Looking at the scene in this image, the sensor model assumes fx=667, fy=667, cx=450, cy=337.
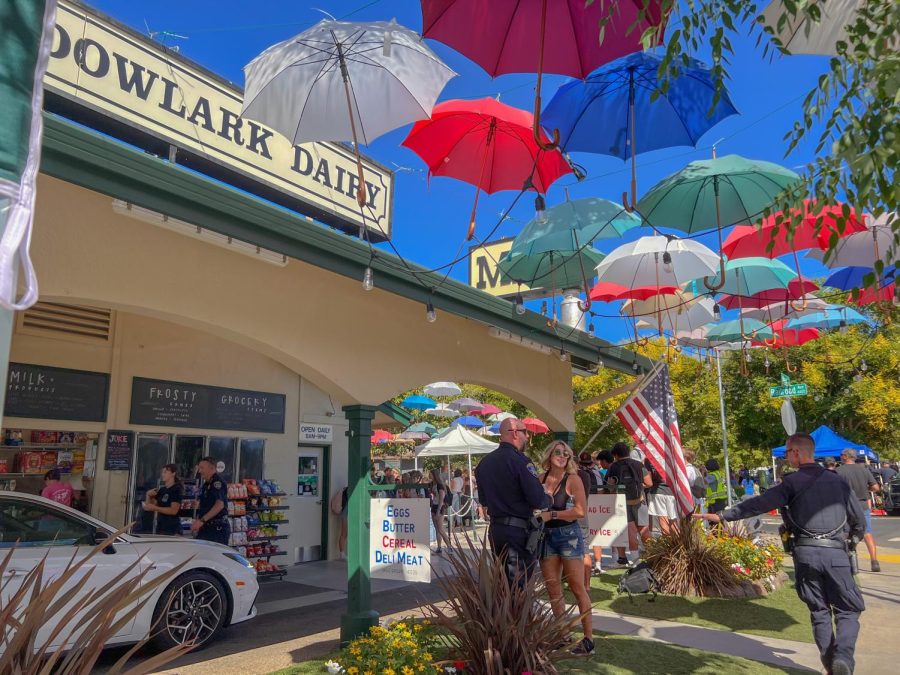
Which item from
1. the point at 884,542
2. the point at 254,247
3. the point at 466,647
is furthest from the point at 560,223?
the point at 884,542

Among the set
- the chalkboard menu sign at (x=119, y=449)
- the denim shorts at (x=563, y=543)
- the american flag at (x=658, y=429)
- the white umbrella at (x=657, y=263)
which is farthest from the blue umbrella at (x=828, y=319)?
the chalkboard menu sign at (x=119, y=449)

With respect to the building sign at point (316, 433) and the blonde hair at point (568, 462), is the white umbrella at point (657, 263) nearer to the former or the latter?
the blonde hair at point (568, 462)

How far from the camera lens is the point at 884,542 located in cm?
1566

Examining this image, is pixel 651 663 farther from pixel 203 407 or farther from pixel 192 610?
pixel 203 407

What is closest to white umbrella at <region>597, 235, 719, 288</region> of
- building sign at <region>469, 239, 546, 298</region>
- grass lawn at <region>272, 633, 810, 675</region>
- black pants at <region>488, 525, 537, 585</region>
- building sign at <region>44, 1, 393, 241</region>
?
building sign at <region>44, 1, 393, 241</region>

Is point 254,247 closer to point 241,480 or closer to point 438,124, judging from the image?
point 438,124

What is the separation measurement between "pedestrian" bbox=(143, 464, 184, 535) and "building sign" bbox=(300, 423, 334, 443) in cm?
398

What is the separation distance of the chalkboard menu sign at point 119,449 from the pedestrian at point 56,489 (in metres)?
0.64

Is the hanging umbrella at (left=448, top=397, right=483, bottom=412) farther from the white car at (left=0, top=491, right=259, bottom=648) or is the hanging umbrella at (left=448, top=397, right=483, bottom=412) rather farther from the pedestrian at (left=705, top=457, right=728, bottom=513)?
the white car at (left=0, top=491, right=259, bottom=648)

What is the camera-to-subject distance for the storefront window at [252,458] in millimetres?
12094

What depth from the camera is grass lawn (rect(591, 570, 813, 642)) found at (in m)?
7.13

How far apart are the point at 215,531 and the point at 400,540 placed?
333 centimetres

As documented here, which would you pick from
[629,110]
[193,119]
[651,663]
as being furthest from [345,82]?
[193,119]

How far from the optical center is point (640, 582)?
8375 mm
